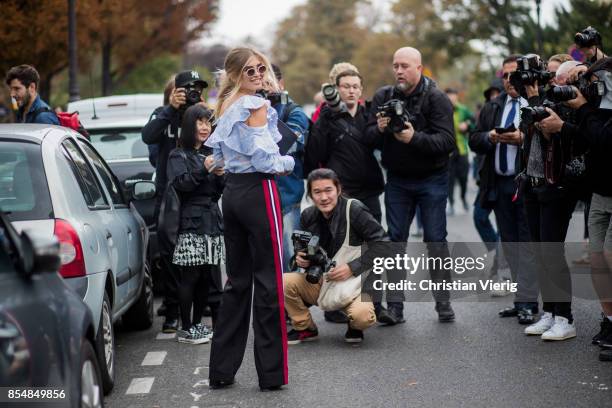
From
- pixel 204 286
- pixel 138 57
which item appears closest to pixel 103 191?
pixel 204 286

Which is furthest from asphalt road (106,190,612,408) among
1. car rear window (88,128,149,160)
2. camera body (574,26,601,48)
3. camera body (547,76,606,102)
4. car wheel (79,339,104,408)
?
car rear window (88,128,149,160)

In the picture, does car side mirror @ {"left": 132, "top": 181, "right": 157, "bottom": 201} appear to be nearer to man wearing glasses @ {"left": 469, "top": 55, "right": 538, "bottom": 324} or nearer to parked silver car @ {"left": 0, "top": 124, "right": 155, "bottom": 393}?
parked silver car @ {"left": 0, "top": 124, "right": 155, "bottom": 393}

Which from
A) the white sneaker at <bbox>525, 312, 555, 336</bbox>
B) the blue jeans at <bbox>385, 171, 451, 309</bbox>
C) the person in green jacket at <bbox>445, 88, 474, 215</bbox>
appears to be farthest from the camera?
the person in green jacket at <bbox>445, 88, 474, 215</bbox>

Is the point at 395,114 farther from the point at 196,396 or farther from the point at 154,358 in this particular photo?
the point at 196,396

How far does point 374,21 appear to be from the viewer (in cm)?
10856

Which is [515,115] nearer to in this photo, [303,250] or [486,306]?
[486,306]

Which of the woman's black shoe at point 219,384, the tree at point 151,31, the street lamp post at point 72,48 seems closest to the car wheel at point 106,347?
the woman's black shoe at point 219,384

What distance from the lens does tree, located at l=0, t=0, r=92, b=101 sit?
20.6 metres

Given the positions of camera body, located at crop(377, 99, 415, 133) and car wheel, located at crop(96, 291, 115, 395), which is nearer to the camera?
car wheel, located at crop(96, 291, 115, 395)

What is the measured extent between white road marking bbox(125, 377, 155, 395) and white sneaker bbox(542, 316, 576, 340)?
114 inches

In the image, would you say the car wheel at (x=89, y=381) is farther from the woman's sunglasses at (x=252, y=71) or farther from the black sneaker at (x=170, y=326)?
the black sneaker at (x=170, y=326)

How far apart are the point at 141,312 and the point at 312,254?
1.83 meters

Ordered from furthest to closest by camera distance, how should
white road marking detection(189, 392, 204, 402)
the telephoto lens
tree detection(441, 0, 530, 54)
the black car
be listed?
1. tree detection(441, 0, 530, 54)
2. the telephoto lens
3. white road marking detection(189, 392, 204, 402)
4. the black car

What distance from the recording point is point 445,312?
8.82m
